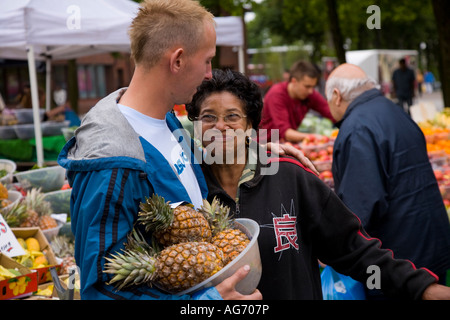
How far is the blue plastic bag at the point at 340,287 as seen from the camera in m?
3.56

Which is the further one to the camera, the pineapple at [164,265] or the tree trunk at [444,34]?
the tree trunk at [444,34]

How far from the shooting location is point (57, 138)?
8570mm

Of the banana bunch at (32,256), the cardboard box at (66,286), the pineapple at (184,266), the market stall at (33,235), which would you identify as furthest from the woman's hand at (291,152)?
the banana bunch at (32,256)

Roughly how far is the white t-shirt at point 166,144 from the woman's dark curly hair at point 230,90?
0.50 m

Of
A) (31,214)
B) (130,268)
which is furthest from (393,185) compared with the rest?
(31,214)

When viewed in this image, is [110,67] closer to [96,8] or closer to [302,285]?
[96,8]

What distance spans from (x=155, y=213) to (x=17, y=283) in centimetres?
226

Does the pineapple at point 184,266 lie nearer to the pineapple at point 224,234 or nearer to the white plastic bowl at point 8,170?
the pineapple at point 224,234

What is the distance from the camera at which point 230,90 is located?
2475 millimetres

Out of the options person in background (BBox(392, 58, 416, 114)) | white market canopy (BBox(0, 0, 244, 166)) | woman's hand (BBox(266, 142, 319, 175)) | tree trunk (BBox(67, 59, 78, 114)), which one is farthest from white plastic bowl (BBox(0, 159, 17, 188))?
person in background (BBox(392, 58, 416, 114))

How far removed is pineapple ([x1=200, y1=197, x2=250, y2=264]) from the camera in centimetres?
175

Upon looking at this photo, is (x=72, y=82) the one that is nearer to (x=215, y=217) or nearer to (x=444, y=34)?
(x=444, y=34)

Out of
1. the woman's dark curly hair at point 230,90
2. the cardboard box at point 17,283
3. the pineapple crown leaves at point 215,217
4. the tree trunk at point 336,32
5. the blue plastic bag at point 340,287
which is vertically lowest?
the blue plastic bag at point 340,287
